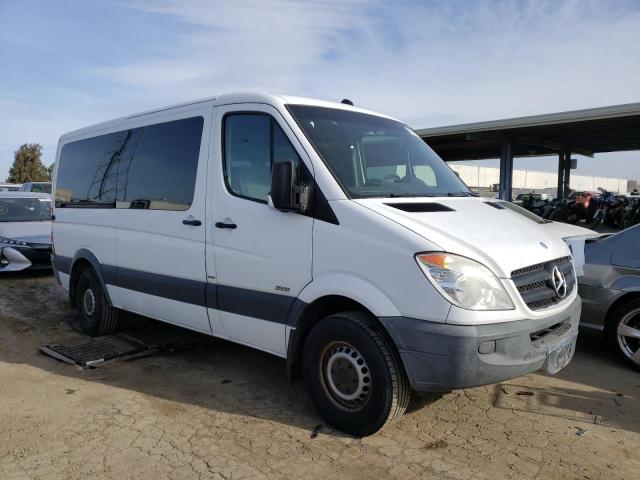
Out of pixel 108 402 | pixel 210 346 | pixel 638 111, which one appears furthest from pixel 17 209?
pixel 638 111

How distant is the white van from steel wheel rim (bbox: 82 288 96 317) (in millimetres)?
930

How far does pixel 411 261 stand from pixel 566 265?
1.52 m

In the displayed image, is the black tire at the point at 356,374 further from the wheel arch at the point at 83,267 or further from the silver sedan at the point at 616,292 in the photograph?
the wheel arch at the point at 83,267

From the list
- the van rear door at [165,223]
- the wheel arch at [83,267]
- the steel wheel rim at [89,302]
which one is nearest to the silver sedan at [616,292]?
the van rear door at [165,223]

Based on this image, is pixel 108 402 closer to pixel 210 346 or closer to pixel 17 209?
pixel 210 346

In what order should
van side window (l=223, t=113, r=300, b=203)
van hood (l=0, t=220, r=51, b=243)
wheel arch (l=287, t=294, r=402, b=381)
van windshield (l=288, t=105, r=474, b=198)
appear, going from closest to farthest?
1. wheel arch (l=287, t=294, r=402, b=381)
2. van windshield (l=288, t=105, r=474, b=198)
3. van side window (l=223, t=113, r=300, b=203)
4. van hood (l=0, t=220, r=51, b=243)

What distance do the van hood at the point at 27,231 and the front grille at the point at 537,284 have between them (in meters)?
9.10

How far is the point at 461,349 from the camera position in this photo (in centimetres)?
298

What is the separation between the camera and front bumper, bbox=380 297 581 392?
2992 mm

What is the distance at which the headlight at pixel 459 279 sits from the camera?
9.86ft

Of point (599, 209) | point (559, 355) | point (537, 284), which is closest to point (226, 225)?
point (537, 284)

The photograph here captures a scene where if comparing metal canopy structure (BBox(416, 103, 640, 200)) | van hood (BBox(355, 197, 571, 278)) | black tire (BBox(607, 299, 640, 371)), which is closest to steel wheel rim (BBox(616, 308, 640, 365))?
black tire (BBox(607, 299, 640, 371))

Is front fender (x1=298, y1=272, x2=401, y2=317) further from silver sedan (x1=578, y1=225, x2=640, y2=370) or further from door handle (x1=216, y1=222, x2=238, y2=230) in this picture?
silver sedan (x1=578, y1=225, x2=640, y2=370)

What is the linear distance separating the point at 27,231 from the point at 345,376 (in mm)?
8885
